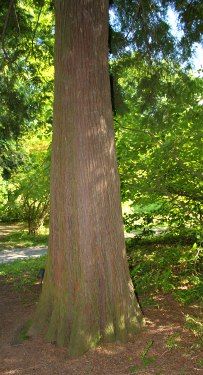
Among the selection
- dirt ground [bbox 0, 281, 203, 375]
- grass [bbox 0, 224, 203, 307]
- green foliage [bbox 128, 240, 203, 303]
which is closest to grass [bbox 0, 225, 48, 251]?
grass [bbox 0, 224, 203, 307]

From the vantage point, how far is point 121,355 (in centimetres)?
411

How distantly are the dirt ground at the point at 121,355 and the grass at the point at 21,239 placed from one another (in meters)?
12.1

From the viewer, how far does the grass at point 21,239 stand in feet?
55.6

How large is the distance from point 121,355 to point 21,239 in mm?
15107

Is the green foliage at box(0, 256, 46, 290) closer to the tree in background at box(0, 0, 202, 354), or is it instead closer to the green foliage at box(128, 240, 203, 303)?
the green foliage at box(128, 240, 203, 303)

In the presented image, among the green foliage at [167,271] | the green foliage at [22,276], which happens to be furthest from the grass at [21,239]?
the green foliage at [167,271]

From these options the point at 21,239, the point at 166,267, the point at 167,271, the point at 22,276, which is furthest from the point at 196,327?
the point at 21,239

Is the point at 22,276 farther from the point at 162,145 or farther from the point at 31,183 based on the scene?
the point at 31,183

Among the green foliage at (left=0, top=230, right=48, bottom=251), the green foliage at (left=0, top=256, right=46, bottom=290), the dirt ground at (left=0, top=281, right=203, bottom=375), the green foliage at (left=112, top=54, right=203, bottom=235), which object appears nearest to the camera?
the dirt ground at (left=0, top=281, right=203, bottom=375)

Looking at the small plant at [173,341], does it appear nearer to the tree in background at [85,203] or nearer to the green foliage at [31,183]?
the tree in background at [85,203]

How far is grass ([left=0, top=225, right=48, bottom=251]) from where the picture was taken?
55.6 feet

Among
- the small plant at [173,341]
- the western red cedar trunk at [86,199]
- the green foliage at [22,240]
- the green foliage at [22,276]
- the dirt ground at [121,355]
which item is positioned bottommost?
the dirt ground at [121,355]

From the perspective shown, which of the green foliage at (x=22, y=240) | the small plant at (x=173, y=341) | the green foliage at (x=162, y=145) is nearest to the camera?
the small plant at (x=173, y=341)

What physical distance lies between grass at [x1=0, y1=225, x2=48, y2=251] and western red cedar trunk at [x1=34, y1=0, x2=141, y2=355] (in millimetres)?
12558
